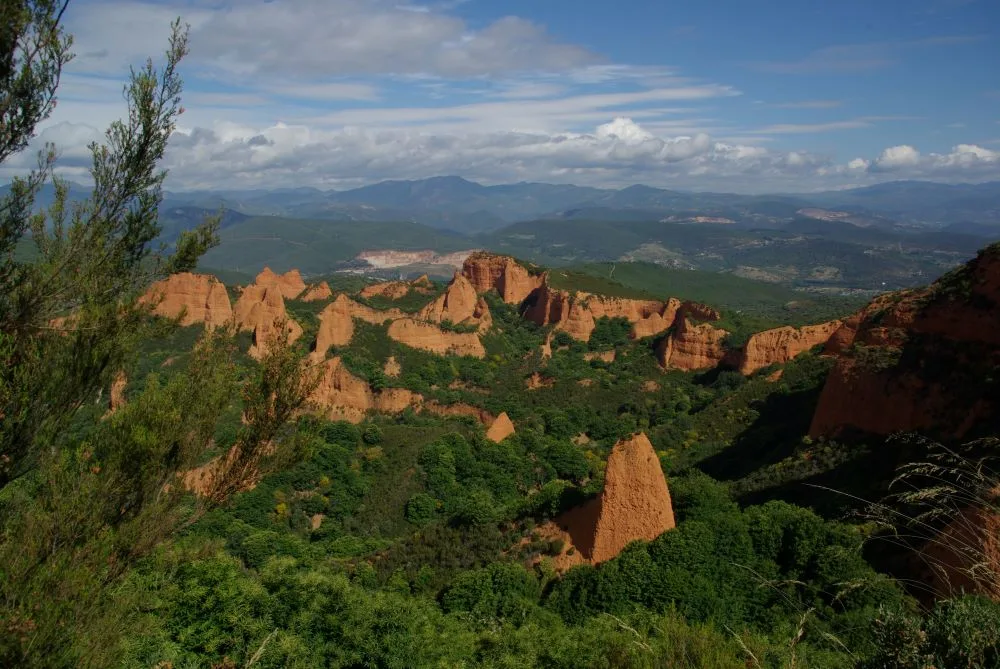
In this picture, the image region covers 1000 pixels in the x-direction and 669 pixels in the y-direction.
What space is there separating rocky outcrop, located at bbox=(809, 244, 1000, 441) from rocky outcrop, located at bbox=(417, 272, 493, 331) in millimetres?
35075

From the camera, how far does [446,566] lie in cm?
1948

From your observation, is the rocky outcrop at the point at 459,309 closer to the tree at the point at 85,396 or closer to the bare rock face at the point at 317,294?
the bare rock face at the point at 317,294

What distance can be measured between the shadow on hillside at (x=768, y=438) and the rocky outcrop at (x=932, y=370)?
2.62 m

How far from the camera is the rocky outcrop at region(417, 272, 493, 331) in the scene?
57.2 meters

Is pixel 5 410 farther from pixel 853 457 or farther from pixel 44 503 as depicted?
pixel 853 457

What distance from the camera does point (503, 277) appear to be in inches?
2751

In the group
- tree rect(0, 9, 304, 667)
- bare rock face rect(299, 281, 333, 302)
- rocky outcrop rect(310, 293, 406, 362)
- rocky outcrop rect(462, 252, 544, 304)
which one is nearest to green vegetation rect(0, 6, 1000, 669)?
tree rect(0, 9, 304, 667)

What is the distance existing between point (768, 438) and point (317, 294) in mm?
43517

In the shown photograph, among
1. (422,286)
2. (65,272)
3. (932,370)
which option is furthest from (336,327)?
(65,272)

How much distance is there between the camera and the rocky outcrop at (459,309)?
5722 cm

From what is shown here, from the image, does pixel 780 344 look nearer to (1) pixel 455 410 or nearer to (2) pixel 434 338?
(1) pixel 455 410

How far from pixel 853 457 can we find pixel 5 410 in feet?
78.8

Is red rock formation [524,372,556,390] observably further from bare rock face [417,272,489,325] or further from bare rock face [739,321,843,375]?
bare rock face [739,321,843,375]

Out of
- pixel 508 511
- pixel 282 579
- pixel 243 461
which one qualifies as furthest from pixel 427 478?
pixel 243 461
